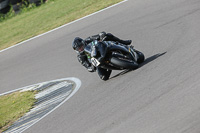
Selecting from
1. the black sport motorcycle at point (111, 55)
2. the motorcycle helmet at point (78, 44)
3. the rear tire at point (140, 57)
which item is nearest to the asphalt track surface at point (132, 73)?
the rear tire at point (140, 57)

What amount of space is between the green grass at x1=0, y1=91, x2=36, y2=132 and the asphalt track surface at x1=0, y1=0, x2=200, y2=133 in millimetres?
864

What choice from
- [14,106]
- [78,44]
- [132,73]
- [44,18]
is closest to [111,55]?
[132,73]

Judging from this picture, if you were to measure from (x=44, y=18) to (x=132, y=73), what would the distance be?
11.1 meters

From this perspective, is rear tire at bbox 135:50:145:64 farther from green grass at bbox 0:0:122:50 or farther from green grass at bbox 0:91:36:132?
green grass at bbox 0:0:122:50

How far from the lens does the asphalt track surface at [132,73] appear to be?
657 cm

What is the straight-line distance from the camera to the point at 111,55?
9.17 metres

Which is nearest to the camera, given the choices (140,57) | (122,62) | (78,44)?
(122,62)

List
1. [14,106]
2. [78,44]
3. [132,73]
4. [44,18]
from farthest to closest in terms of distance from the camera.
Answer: [44,18] → [14,106] → [78,44] → [132,73]

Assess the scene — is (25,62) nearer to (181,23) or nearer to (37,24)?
(37,24)

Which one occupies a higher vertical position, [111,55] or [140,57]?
[111,55]

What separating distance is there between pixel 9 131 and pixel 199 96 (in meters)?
4.67

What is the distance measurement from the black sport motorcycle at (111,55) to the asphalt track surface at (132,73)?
284 mm

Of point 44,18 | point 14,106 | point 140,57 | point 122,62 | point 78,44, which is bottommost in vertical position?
point 14,106

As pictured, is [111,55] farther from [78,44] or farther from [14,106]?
→ [14,106]
